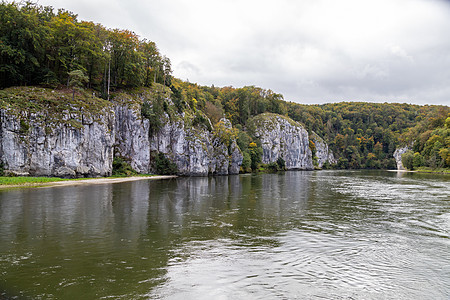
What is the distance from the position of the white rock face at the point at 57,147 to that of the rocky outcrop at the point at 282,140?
73.9 meters

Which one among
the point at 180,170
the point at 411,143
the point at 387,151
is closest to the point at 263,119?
the point at 180,170

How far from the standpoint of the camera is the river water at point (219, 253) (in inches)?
352

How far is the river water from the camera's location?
352 inches

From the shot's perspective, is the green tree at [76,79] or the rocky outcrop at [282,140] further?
the rocky outcrop at [282,140]

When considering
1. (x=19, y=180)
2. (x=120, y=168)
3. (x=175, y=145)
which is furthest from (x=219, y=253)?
(x=175, y=145)

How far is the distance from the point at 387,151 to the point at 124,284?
199672 millimetres

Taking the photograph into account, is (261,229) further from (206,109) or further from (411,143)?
(411,143)

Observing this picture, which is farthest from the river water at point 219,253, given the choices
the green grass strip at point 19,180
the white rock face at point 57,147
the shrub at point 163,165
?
the shrub at point 163,165

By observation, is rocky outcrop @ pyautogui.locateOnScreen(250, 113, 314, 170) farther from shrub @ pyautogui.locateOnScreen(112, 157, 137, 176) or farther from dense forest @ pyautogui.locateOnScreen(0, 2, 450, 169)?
shrub @ pyautogui.locateOnScreen(112, 157, 137, 176)

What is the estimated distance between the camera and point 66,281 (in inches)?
361

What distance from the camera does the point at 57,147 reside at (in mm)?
44562

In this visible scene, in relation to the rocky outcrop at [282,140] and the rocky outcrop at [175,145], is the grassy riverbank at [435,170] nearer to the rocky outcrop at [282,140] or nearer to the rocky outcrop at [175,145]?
the rocky outcrop at [282,140]

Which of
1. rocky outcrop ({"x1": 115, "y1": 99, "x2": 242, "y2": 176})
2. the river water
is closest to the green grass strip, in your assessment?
the river water

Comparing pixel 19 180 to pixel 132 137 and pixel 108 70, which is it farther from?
pixel 108 70
